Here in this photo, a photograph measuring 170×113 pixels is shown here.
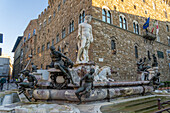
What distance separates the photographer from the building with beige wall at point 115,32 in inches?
481

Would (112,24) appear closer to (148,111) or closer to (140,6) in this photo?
(140,6)

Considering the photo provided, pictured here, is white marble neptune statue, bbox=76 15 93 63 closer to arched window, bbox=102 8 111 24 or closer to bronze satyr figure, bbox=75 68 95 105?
bronze satyr figure, bbox=75 68 95 105

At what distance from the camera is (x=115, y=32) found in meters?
13.5

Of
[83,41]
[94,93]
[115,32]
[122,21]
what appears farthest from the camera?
[122,21]

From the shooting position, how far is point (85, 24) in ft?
22.1

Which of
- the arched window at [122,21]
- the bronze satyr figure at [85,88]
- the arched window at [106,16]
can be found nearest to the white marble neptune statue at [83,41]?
the bronze satyr figure at [85,88]

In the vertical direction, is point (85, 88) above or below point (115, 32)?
below

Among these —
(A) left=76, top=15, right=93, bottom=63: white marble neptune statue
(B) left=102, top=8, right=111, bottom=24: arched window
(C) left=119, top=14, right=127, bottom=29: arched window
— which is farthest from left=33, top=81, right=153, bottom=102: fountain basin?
(C) left=119, top=14, right=127, bottom=29: arched window

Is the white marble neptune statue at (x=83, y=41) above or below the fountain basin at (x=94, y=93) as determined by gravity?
above

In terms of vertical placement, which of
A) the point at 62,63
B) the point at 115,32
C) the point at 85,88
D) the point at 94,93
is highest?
the point at 115,32

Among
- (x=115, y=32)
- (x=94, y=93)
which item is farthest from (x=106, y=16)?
(x=94, y=93)

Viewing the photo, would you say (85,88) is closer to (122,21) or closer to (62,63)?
(62,63)

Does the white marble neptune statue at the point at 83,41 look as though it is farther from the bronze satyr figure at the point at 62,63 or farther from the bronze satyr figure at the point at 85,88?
the bronze satyr figure at the point at 85,88

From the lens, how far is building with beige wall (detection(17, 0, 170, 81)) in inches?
481
